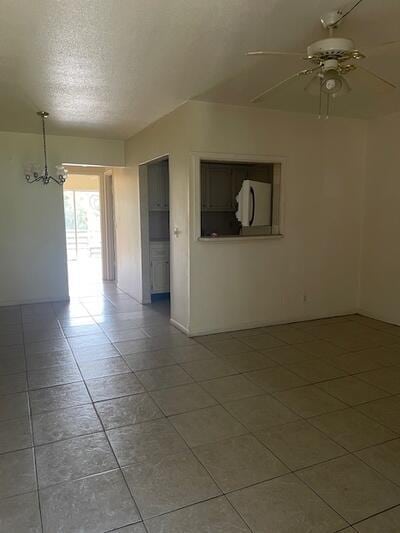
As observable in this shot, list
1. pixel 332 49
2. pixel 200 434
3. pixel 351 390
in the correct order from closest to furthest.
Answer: pixel 332 49 → pixel 200 434 → pixel 351 390

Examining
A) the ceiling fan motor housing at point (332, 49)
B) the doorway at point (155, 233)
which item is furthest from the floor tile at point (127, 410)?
the doorway at point (155, 233)

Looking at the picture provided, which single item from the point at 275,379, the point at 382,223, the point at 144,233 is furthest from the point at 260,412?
the point at 144,233

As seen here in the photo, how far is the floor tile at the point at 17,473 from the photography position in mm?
1882

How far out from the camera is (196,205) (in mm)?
4059

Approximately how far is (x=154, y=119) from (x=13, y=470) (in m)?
3.84

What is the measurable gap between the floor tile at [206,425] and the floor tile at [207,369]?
527 mm

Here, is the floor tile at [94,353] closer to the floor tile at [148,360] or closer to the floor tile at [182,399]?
the floor tile at [148,360]

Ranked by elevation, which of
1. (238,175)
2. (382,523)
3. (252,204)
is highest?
(238,175)

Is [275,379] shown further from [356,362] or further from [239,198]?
[239,198]

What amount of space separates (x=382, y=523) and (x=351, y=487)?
9.0 inches

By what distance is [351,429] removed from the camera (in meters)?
2.41

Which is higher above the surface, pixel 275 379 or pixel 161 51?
pixel 161 51

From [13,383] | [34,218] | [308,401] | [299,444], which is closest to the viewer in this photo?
[299,444]

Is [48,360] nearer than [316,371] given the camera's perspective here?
No
